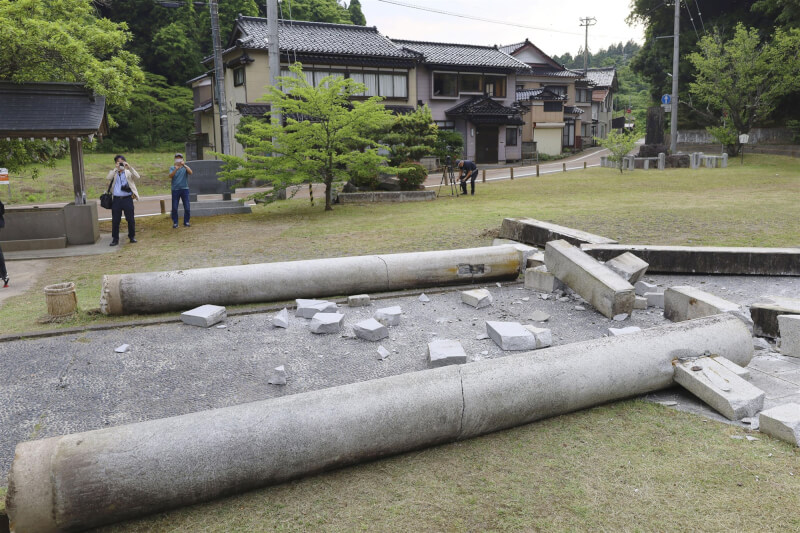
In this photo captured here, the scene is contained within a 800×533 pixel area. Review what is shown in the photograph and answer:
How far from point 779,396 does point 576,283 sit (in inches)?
111

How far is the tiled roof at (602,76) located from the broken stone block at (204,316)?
193 feet

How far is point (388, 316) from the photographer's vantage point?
258 inches

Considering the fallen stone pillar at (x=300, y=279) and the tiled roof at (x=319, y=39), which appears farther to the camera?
the tiled roof at (x=319, y=39)

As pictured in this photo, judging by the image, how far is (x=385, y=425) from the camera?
366cm

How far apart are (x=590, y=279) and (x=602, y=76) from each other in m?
60.2

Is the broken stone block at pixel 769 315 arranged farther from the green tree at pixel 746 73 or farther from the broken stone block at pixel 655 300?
the green tree at pixel 746 73

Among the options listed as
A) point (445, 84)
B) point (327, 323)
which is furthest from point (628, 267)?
point (445, 84)

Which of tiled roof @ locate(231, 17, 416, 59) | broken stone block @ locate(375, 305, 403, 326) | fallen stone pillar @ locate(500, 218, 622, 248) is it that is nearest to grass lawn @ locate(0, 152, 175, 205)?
tiled roof @ locate(231, 17, 416, 59)

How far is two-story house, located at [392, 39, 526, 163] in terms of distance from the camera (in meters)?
37.0

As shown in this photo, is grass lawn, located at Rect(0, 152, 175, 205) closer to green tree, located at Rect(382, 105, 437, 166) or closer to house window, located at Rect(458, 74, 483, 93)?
green tree, located at Rect(382, 105, 437, 166)

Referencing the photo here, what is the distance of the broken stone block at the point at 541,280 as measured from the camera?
767cm

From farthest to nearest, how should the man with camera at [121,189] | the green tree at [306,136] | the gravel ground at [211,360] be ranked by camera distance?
the green tree at [306,136] < the man with camera at [121,189] < the gravel ground at [211,360]

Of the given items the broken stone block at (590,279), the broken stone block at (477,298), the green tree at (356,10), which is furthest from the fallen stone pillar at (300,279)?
the green tree at (356,10)

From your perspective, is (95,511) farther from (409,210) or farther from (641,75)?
(641,75)
